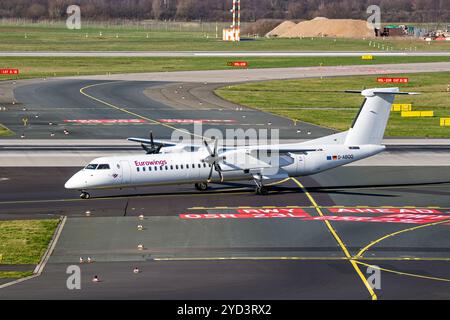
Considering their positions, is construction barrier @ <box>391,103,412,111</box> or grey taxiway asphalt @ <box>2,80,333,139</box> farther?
construction barrier @ <box>391,103,412,111</box>

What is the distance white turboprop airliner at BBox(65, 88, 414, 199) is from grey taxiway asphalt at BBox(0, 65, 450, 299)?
4.14 feet

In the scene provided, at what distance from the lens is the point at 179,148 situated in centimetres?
5231

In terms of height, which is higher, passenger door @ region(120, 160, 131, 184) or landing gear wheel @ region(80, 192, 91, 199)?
passenger door @ region(120, 160, 131, 184)

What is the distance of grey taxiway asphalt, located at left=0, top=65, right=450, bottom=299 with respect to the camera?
32500 mm

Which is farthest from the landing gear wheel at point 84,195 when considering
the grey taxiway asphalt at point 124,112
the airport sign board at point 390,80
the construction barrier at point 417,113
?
the airport sign board at point 390,80

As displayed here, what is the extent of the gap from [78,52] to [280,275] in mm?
136179

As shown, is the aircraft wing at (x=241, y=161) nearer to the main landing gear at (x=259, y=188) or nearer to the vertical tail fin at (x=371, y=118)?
the main landing gear at (x=259, y=188)

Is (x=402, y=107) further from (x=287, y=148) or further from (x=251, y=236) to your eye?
(x=251, y=236)

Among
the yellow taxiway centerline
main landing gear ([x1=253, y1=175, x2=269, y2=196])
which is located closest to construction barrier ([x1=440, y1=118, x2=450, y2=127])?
the yellow taxiway centerline

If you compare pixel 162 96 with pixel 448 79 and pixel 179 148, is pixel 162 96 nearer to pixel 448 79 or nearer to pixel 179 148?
pixel 448 79

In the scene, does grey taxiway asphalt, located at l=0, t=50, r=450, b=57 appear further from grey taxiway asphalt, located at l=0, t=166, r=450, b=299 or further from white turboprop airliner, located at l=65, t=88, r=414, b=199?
white turboprop airliner, located at l=65, t=88, r=414, b=199

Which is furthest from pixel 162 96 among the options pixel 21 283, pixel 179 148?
pixel 21 283

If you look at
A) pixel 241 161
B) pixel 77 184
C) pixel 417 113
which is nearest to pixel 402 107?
pixel 417 113

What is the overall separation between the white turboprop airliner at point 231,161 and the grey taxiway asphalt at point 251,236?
126cm
